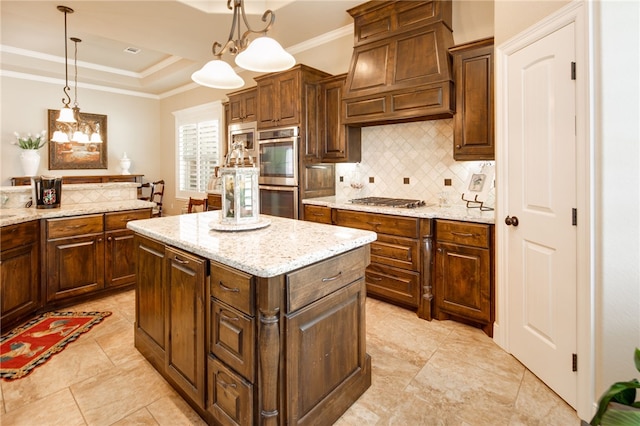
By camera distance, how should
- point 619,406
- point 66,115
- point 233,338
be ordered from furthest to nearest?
point 66,115 → point 233,338 → point 619,406

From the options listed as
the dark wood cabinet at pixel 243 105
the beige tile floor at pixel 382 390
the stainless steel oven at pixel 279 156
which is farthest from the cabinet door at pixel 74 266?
the dark wood cabinet at pixel 243 105

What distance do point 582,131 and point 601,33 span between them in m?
0.45

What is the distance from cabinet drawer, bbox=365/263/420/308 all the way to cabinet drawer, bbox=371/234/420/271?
0.06 meters

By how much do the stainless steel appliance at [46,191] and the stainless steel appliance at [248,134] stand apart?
6.38 feet

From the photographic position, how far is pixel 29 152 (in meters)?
5.76

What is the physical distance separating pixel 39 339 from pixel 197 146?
186 inches

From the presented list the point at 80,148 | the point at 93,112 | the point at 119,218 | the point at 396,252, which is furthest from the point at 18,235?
the point at 93,112

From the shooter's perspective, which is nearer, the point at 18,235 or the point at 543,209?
the point at 543,209

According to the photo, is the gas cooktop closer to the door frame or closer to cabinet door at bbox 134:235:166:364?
the door frame

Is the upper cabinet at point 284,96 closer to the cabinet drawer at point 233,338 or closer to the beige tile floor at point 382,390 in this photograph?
the beige tile floor at point 382,390

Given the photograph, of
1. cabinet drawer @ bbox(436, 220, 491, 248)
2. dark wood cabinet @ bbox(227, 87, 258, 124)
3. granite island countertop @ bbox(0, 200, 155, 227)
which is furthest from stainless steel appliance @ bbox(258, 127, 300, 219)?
cabinet drawer @ bbox(436, 220, 491, 248)

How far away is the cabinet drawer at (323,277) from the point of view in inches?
56.1

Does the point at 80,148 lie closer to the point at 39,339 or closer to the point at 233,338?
the point at 39,339

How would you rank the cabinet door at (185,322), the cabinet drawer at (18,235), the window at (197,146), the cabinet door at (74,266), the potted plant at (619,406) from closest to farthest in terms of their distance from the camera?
the potted plant at (619,406)
the cabinet door at (185,322)
the cabinet drawer at (18,235)
the cabinet door at (74,266)
the window at (197,146)
